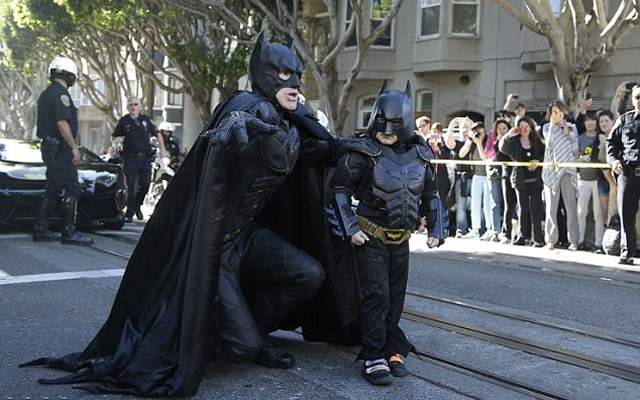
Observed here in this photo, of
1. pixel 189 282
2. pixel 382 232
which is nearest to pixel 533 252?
pixel 382 232

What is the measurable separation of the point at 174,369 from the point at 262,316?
2.55 feet

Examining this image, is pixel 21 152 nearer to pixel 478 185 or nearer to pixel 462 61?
pixel 478 185

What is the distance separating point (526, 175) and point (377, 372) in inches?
312

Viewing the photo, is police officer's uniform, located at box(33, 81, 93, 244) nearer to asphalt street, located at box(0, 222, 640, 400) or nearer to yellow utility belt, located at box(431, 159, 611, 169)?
asphalt street, located at box(0, 222, 640, 400)

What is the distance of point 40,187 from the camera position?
35.7 feet

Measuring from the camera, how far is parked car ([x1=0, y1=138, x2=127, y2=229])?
10719mm

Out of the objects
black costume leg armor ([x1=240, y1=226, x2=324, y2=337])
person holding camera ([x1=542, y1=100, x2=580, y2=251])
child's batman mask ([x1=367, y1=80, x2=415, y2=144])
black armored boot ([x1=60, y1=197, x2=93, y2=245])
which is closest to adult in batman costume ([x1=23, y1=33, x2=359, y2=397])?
black costume leg armor ([x1=240, y1=226, x2=324, y2=337])

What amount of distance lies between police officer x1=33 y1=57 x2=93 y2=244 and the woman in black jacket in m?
6.16

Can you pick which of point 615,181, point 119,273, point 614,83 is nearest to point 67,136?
point 119,273

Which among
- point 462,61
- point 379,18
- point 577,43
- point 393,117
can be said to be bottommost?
point 393,117

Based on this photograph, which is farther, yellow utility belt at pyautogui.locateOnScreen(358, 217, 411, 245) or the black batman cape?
yellow utility belt at pyautogui.locateOnScreen(358, 217, 411, 245)

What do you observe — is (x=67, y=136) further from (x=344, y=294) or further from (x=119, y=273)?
(x=344, y=294)

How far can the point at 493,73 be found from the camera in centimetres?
2359

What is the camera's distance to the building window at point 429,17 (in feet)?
80.0
